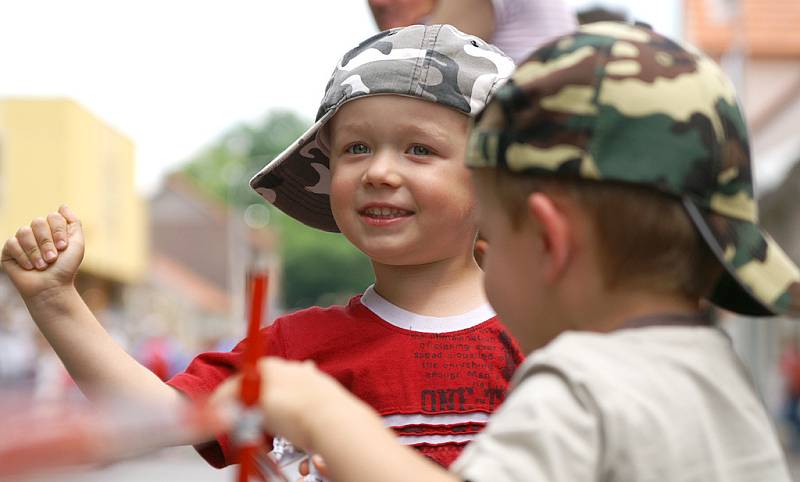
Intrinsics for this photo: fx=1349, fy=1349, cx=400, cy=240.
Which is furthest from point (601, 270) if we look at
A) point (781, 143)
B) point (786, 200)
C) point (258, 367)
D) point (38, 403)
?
point (781, 143)

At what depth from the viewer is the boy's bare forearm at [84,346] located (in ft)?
7.19

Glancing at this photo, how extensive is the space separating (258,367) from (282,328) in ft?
3.21

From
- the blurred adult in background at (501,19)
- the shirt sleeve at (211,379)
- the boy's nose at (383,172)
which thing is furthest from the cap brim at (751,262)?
the blurred adult in background at (501,19)

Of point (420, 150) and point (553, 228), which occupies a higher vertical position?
point (553, 228)

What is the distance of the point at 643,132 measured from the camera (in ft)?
5.24

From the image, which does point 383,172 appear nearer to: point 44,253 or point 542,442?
point 44,253

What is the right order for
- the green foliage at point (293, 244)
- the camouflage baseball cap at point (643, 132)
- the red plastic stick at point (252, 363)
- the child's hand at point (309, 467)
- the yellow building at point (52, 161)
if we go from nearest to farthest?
1. the red plastic stick at point (252, 363)
2. the camouflage baseball cap at point (643, 132)
3. the child's hand at point (309, 467)
4. the yellow building at point (52, 161)
5. the green foliage at point (293, 244)

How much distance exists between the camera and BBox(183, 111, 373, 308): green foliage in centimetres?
7450

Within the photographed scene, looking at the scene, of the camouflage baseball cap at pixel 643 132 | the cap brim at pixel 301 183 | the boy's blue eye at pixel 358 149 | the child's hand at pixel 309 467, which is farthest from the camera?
the cap brim at pixel 301 183

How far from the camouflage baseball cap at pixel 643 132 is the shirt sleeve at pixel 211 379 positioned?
2.53 ft

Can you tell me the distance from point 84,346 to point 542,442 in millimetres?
999

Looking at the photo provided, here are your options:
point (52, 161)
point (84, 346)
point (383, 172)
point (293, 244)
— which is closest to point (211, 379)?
point (84, 346)

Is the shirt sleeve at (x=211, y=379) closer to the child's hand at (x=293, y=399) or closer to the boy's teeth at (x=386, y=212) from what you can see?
the boy's teeth at (x=386, y=212)

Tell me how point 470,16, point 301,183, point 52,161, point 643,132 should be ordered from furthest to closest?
point 52,161, point 470,16, point 301,183, point 643,132
